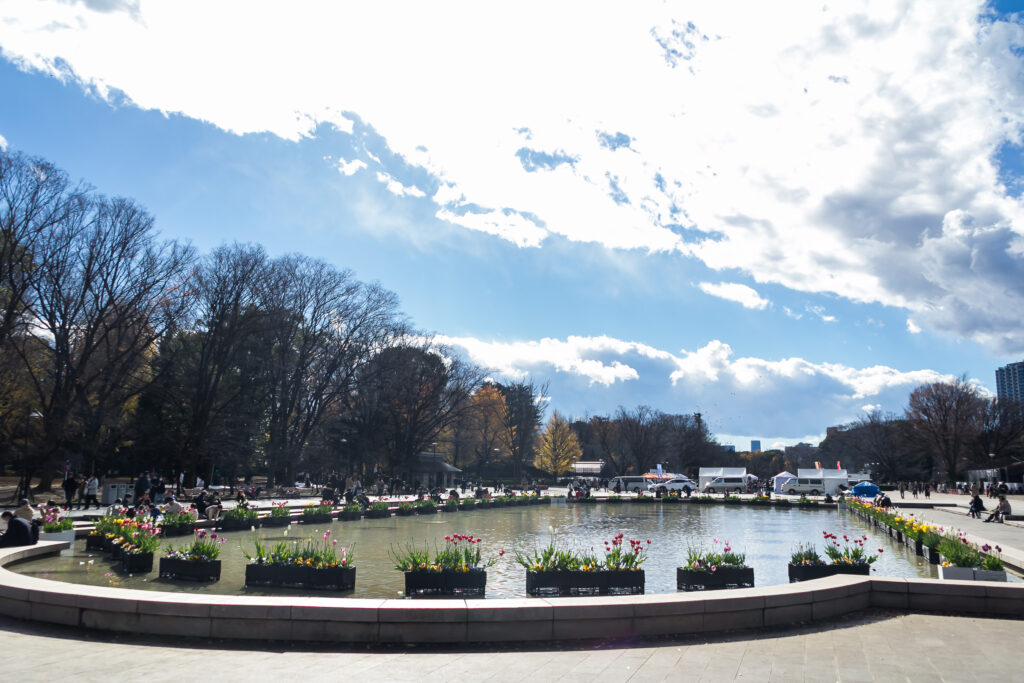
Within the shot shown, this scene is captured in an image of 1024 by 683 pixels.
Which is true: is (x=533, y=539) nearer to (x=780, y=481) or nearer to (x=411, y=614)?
(x=411, y=614)

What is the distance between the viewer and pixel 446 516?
3575 centimetres

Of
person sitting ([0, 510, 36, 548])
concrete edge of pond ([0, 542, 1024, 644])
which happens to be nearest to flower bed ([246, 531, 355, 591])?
concrete edge of pond ([0, 542, 1024, 644])

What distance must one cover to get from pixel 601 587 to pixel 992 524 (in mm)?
25344

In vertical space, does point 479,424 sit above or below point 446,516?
above

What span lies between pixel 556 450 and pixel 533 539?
70.9 meters

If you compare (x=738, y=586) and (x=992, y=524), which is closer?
(x=738, y=586)

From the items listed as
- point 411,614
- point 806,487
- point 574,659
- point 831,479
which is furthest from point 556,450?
point 574,659

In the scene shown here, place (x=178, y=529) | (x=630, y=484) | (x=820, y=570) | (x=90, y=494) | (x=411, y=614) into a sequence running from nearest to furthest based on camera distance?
(x=411, y=614), (x=820, y=570), (x=178, y=529), (x=90, y=494), (x=630, y=484)

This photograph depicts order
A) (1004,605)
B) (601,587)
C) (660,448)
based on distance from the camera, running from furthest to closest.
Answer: (660,448), (601,587), (1004,605)

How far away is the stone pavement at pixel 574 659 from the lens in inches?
271

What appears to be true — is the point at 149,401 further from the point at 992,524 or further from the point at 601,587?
the point at 992,524

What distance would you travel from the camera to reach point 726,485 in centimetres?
7056

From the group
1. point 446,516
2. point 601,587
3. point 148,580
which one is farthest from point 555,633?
point 446,516

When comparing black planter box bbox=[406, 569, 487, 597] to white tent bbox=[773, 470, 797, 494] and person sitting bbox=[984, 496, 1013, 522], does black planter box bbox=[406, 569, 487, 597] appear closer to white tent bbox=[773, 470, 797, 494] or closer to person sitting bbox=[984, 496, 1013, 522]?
person sitting bbox=[984, 496, 1013, 522]
